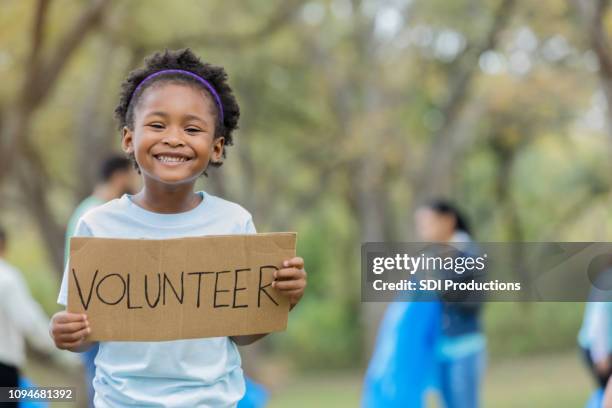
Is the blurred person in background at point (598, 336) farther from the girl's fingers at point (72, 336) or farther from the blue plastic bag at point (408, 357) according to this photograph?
the girl's fingers at point (72, 336)

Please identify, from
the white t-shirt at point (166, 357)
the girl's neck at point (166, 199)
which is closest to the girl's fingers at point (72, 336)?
the white t-shirt at point (166, 357)

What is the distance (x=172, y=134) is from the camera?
Result: 9.23 ft

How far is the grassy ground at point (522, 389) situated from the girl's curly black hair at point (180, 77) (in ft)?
34.8

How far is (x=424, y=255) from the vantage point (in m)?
4.85

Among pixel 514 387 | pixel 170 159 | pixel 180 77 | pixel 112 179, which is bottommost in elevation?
pixel 170 159

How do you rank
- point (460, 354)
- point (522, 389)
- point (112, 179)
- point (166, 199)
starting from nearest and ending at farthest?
point (166, 199)
point (112, 179)
point (460, 354)
point (522, 389)

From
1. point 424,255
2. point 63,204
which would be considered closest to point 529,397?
point 424,255

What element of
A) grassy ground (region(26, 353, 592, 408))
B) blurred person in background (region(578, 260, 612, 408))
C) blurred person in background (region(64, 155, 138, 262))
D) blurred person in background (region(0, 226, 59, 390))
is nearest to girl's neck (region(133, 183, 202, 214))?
blurred person in background (region(578, 260, 612, 408))

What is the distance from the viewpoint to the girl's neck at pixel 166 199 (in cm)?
289

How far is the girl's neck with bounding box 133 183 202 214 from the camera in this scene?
289cm

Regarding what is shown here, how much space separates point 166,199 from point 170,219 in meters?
0.06

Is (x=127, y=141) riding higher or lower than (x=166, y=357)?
higher

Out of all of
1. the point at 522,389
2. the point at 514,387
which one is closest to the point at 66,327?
the point at 522,389

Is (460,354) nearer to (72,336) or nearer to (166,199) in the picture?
(166,199)
